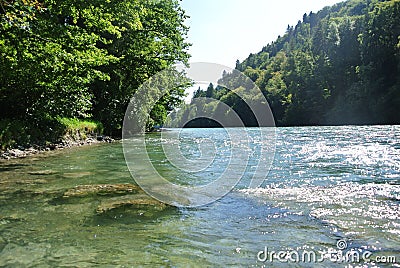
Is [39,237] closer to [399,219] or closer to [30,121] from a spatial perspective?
[399,219]

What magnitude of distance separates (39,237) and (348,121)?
3022 inches

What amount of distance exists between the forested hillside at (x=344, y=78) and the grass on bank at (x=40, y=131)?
28453 millimetres

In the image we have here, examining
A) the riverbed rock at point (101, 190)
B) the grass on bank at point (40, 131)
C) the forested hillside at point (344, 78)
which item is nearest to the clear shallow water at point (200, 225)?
the riverbed rock at point (101, 190)

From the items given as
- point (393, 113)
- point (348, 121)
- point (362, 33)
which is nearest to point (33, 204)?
point (393, 113)

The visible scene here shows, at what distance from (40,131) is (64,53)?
20.5 feet

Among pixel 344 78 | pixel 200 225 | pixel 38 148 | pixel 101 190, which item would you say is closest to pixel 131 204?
pixel 101 190

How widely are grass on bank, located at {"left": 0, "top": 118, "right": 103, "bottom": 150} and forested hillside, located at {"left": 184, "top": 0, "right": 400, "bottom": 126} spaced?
28.5 metres

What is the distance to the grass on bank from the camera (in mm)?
14370

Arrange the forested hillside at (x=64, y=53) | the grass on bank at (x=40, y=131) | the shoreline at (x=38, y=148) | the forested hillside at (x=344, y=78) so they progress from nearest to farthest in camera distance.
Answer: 1. the forested hillside at (x=64, y=53)
2. the shoreline at (x=38, y=148)
3. the grass on bank at (x=40, y=131)
4. the forested hillside at (x=344, y=78)

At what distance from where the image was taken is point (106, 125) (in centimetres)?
2998

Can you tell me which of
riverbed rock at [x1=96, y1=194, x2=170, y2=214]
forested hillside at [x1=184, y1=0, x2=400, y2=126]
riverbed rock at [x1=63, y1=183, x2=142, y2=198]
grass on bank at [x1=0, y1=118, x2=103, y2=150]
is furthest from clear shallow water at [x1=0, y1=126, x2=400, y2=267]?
forested hillside at [x1=184, y1=0, x2=400, y2=126]

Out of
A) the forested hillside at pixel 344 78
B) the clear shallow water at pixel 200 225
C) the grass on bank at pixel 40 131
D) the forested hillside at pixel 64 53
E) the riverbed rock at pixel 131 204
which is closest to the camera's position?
the clear shallow water at pixel 200 225

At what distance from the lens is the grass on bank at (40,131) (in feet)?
47.1

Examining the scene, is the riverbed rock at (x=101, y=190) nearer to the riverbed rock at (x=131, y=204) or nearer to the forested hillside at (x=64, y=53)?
the riverbed rock at (x=131, y=204)
